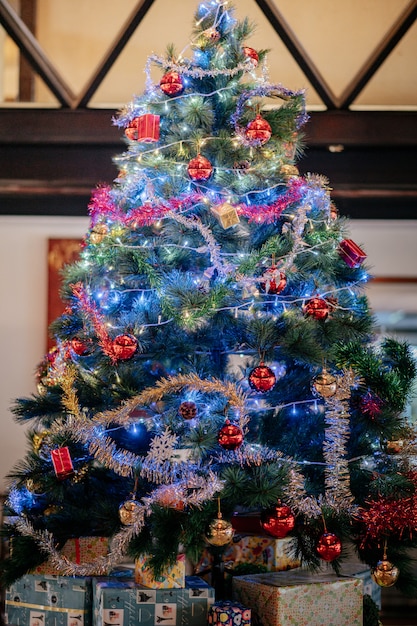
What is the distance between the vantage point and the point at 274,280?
2.53m

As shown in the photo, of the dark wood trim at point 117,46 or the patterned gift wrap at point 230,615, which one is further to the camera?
the dark wood trim at point 117,46

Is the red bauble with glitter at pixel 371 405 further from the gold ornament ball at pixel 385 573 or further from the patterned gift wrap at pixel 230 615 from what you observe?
the patterned gift wrap at pixel 230 615

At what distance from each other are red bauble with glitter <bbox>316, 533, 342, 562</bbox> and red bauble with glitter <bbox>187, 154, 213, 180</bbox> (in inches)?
45.0

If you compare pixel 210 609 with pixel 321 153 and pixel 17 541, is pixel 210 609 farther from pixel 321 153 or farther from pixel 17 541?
pixel 321 153

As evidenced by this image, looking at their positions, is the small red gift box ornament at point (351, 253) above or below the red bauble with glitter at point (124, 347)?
above

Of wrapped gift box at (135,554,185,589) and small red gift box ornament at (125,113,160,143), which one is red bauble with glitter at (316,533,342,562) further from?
small red gift box ornament at (125,113,160,143)

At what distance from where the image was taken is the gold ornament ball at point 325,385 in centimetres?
247

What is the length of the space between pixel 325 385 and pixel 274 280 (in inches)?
14.0

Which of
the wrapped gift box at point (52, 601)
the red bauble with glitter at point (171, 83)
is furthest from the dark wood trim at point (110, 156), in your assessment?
the wrapped gift box at point (52, 601)

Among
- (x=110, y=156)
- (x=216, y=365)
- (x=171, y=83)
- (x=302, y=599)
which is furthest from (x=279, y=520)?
(x=110, y=156)

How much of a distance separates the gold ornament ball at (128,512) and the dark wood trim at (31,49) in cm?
260

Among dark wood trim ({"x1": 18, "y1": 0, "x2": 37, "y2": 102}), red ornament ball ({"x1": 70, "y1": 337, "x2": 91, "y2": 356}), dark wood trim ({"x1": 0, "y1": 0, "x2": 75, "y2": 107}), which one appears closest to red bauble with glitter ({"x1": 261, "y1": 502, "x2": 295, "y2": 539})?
red ornament ball ({"x1": 70, "y1": 337, "x2": 91, "y2": 356})

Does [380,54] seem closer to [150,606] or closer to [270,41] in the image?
[270,41]

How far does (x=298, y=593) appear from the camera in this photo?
2482 millimetres
